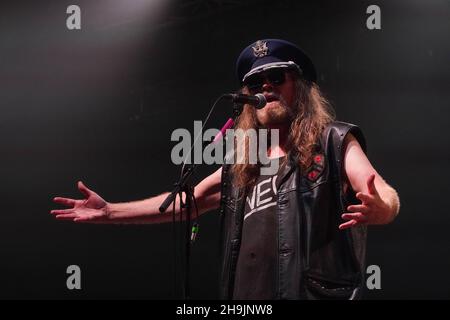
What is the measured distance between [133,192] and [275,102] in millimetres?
2132

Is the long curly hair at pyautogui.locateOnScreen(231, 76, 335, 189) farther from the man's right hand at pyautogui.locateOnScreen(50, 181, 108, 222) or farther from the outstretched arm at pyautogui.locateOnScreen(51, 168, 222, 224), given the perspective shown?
the man's right hand at pyautogui.locateOnScreen(50, 181, 108, 222)

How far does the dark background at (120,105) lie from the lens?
4.71 m

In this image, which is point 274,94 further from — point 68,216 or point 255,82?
point 68,216

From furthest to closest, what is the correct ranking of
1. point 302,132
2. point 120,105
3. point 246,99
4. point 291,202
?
1. point 120,105
2. point 302,132
3. point 291,202
4. point 246,99

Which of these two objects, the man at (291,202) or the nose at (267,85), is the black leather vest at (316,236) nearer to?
the man at (291,202)

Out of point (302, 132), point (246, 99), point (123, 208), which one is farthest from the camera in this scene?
point (123, 208)

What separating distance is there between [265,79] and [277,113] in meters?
0.18

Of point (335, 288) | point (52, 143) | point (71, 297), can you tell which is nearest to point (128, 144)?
point (52, 143)

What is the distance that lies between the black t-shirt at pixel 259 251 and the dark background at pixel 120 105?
1.94 meters

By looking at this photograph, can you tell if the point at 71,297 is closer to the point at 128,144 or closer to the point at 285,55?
the point at 128,144

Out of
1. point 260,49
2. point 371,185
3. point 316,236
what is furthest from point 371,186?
point 260,49

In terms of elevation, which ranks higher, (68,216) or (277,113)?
(277,113)

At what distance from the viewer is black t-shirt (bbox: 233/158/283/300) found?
2.75m

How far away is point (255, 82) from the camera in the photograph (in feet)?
10.3
